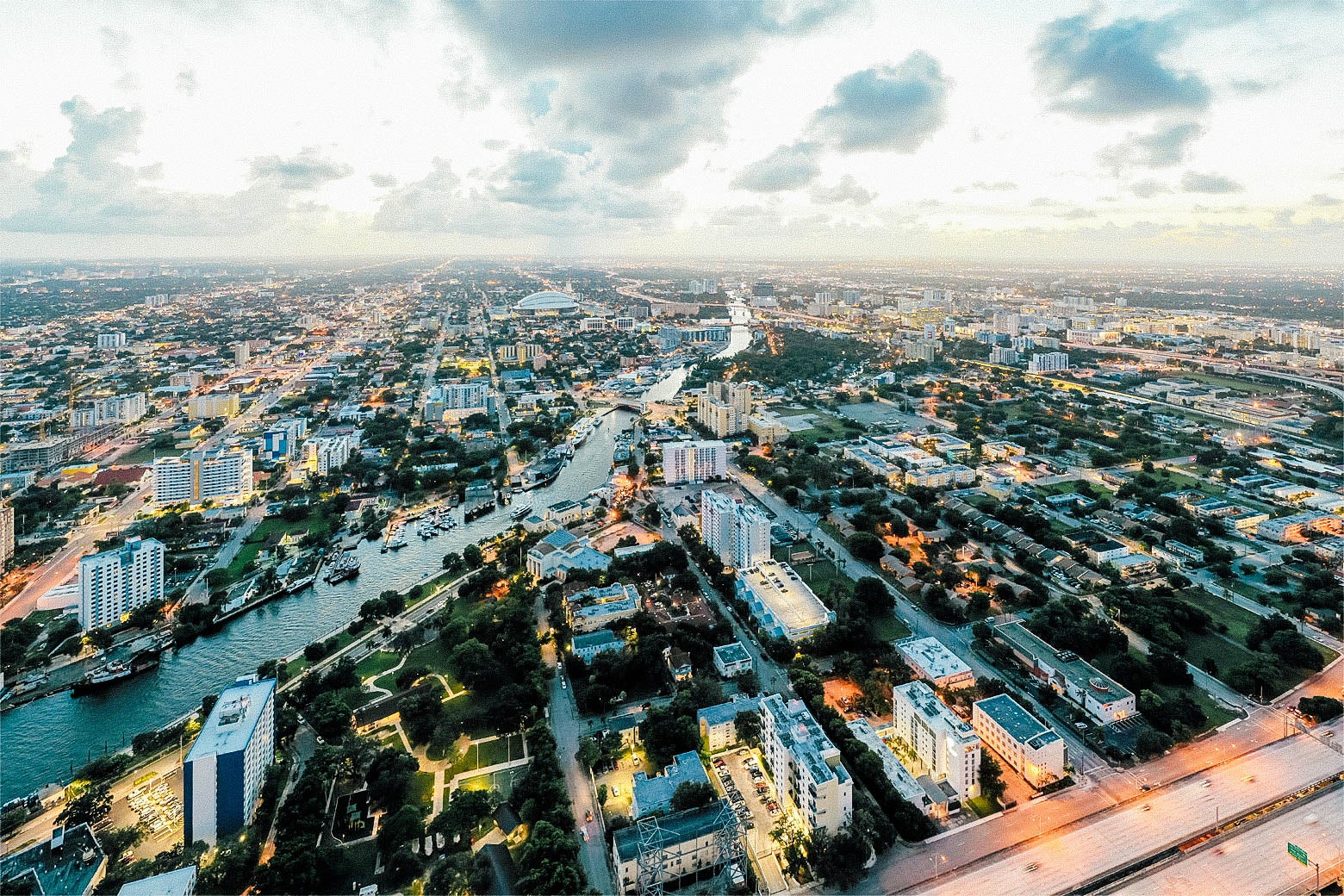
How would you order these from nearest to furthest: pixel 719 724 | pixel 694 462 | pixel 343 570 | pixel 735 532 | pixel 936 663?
pixel 719 724 < pixel 936 663 < pixel 735 532 < pixel 343 570 < pixel 694 462

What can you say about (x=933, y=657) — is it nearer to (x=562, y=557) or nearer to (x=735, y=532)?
(x=735, y=532)

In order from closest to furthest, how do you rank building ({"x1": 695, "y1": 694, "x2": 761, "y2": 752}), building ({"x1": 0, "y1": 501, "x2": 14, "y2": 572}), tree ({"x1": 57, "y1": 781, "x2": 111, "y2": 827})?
tree ({"x1": 57, "y1": 781, "x2": 111, "y2": 827}) → building ({"x1": 695, "y1": 694, "x2": 761, "y2": 752}) → building ({"x1": 0, "y1": 501, "x2": 14, "y2": 572})

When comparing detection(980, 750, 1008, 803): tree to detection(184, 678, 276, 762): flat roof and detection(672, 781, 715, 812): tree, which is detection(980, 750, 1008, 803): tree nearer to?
detection(672, 781, 715, 812): tree

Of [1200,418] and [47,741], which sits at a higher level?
[1200,418]

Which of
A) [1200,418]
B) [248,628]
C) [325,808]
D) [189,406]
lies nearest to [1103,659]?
[325,808]

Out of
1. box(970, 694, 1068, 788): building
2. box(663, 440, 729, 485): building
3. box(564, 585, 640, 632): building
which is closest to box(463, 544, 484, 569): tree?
box(564, 585, 640, 632): building

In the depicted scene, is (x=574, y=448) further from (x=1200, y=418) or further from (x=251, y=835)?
(x=1200, y=418)

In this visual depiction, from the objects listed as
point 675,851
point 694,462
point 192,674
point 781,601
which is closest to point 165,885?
point 675,851
